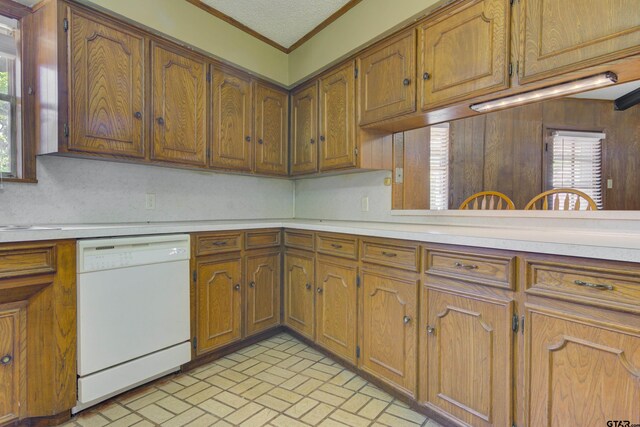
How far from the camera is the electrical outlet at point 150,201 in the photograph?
7.54ft

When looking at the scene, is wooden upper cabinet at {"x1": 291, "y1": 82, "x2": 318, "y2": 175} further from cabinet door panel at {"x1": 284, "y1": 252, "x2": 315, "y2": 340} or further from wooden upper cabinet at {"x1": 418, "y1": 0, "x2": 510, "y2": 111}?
wooden upper cabinet at {"x1": 418, "y1": 0, "x2": 510, "y2": 111}

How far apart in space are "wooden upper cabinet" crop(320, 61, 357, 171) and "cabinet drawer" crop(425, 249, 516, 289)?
1.09 m

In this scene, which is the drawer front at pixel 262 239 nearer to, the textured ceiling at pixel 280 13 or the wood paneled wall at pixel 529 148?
the textured ceiling at pixel 280 13

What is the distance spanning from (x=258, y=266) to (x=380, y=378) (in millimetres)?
1177

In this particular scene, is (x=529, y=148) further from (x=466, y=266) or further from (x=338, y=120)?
(x=466, y=266)

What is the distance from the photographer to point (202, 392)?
5.87 ft

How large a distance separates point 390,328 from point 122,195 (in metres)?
2.00

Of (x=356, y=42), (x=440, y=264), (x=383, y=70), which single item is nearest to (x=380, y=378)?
(x=440, y=264)

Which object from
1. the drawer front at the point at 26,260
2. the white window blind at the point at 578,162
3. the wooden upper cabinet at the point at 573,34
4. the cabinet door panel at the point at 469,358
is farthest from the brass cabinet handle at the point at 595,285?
the white window blind at the point at 578,162

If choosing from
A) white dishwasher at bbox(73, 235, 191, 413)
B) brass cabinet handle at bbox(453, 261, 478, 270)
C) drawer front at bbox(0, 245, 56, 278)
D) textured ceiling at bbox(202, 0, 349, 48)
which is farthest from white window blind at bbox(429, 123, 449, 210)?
drawer front at bbox(0, 245, 56, 278)

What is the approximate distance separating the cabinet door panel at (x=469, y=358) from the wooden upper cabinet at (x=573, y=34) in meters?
1.06

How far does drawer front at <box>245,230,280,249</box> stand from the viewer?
7.65 feet

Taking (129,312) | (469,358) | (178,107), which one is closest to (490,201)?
(469,358)

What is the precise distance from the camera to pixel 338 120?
2.46 meters
